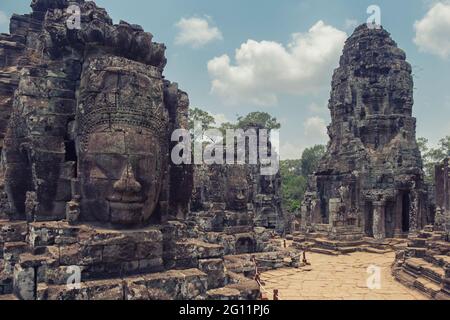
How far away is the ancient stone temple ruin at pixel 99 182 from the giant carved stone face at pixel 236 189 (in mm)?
6539

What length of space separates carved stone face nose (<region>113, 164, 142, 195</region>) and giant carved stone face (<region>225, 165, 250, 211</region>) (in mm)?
8236

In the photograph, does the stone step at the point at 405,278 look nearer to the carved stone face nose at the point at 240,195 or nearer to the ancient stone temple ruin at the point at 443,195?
the ancient stone temple ruin at the point at 443,195

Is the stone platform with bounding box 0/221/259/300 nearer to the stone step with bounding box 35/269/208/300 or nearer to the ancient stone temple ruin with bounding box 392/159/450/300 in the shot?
the stone step with bounding box 35/269/208/300

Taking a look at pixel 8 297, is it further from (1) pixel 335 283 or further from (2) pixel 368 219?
(2) pixel 368 219

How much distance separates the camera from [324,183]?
25828 mm

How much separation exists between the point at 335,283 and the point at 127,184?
8.97m

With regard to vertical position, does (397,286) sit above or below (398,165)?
below

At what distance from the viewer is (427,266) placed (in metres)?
11.4

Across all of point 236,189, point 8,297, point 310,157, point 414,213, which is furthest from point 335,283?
point 310,157

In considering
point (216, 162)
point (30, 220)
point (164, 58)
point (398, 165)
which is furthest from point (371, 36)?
point (30, 220)
